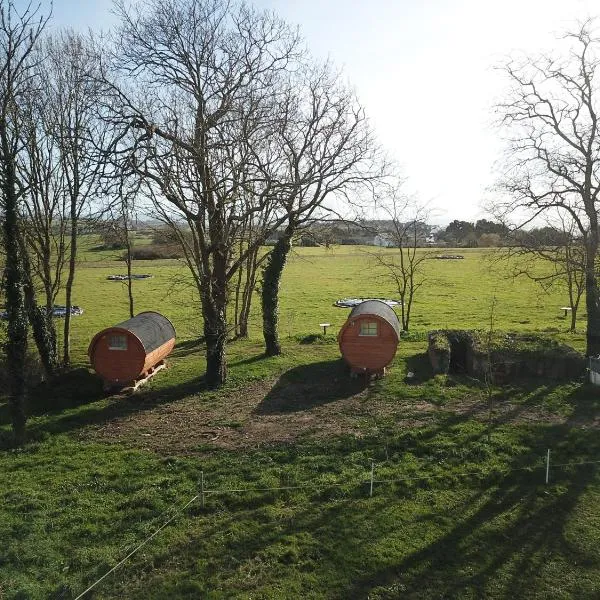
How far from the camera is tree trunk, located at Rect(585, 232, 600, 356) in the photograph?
54.3 feet

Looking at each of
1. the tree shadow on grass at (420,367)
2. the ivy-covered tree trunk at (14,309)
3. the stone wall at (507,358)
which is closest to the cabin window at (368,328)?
the tree shadow on grass at (420,367)

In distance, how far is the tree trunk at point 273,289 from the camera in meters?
19.7

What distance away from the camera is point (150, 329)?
677 inches

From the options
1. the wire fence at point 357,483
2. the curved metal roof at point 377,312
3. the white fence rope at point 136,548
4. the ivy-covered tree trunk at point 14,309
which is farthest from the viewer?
the curved metal roof at point 377,312

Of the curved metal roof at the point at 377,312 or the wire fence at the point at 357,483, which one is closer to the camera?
the wire fence at the point at 357,483

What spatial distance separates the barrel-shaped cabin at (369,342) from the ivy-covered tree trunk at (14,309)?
8.90 metres

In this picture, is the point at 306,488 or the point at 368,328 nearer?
the point at 306,488

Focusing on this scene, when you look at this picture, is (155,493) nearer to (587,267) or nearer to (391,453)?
(391,453)

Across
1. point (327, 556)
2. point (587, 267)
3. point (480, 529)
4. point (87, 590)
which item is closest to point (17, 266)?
point (87, 590)

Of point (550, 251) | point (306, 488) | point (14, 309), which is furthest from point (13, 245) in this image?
point (550, 251)

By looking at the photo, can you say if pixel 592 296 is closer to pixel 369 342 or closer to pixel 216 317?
pixel 369 342

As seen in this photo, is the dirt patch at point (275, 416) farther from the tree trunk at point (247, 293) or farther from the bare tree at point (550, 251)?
the tree trunk at point (247, 293)

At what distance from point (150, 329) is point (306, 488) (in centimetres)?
923

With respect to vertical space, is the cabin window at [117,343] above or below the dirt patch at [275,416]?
above
